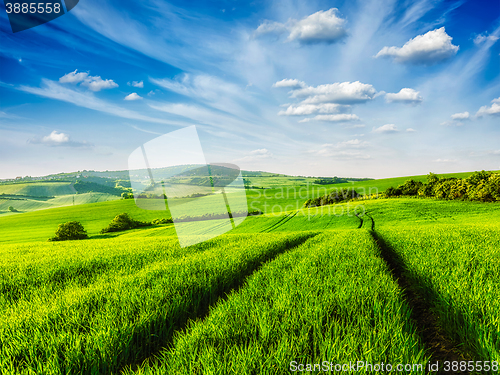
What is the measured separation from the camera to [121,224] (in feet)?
186

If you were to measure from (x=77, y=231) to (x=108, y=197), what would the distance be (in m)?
71.4

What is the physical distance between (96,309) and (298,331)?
323 cm

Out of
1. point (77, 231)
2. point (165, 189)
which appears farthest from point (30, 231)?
point (165, 189)

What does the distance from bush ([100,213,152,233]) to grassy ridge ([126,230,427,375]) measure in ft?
202

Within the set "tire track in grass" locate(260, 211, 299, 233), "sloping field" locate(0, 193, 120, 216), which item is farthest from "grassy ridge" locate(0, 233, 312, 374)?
"sloping field" locate(0, 193, 120, 216)

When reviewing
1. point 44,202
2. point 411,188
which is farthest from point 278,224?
point 44,202

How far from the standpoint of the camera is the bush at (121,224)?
55719mm

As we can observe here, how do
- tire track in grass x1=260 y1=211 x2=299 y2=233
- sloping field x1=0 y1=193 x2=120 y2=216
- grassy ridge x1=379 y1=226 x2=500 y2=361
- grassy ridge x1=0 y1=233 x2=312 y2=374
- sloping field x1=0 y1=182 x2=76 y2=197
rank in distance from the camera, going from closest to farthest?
grassy ridge x1=0 y1=233 x2=312 y2=374
grassy ridge x1=379 y1=226 x2=500 y2=361
tire track in grass x1=260 y1=211 x2=299 y2=233
sloping field x1=0 y1=193 x2=120 y2=216
sloping field x1=0 y1=182 x2=76 y2=197

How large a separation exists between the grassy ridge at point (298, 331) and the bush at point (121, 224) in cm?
6167

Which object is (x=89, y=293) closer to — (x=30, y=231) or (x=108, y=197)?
(x=30, y=231)

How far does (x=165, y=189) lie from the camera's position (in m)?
5.76

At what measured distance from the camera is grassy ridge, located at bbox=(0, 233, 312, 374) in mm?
2592

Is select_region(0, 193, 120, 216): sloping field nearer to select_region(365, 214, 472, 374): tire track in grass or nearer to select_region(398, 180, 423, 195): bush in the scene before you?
select_region(398, 180, 423, 195): bush

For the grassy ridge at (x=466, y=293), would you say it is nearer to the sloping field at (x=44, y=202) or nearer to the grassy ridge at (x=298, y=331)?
the grassy ridge at (x=298, y=331)
